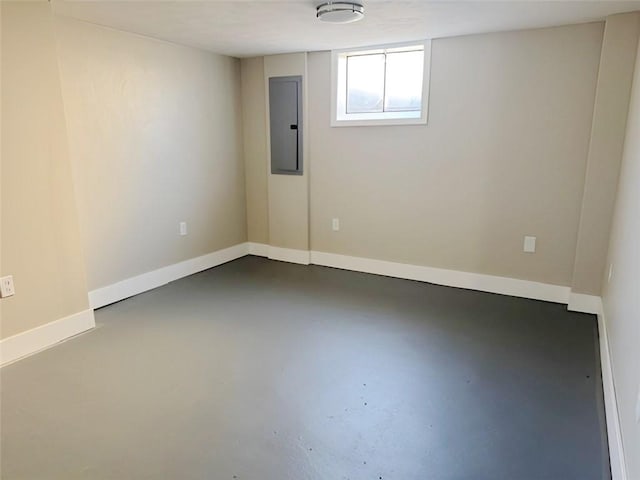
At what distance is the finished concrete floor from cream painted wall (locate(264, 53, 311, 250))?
1.26 meters

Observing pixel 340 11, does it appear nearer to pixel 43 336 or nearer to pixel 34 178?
pixel 34 178

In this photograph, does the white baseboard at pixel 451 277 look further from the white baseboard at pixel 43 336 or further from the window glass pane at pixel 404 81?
the white baseboard at pixel 43 336

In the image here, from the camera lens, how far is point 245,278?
4066 millimetres

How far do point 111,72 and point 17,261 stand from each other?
1.59 meters

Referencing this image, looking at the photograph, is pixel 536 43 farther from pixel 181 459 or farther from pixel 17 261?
pixel 17 261

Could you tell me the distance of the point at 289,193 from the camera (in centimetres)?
452

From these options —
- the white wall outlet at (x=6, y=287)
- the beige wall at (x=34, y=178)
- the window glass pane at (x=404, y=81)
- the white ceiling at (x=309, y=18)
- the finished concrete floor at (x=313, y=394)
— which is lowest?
the finished concrete floor at (x=313, y=394)

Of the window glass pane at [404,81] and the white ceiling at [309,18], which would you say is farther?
the window glass pane at [404,81]

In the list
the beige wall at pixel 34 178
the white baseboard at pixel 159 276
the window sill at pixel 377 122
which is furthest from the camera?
the window sill at pixel 377 122

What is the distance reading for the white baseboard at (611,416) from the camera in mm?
1615

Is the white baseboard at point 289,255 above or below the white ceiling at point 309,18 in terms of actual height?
below

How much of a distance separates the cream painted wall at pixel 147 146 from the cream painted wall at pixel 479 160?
0.99 m

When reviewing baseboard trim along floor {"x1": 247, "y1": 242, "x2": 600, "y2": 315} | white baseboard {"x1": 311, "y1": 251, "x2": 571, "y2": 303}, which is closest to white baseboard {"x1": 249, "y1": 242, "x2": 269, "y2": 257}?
baseboard trim along floor {"x1": 247, "y1": 242, "x2": 600, "y2": 315}

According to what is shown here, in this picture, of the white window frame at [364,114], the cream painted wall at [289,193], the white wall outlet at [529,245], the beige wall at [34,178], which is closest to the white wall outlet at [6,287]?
the beige wall at [34,178]
